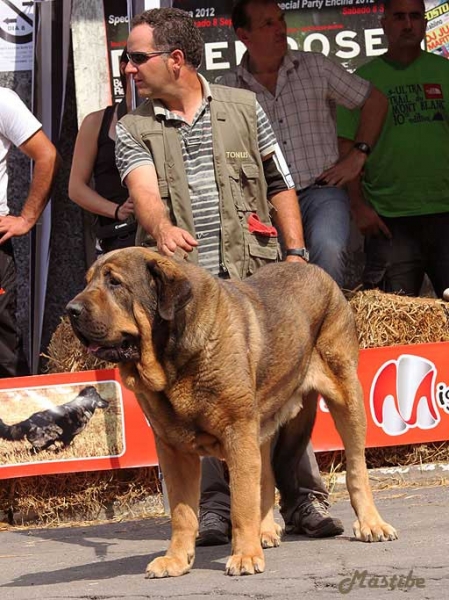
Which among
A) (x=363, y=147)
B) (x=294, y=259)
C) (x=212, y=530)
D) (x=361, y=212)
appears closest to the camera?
(x=212, y=530)

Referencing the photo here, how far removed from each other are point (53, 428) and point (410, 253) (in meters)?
2.87

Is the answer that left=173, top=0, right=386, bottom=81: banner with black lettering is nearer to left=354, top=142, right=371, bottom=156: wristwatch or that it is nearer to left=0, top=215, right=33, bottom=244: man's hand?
left=354, top=142, right=371, bottom=156: wristwatch

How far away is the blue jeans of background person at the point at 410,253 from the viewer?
8992mm

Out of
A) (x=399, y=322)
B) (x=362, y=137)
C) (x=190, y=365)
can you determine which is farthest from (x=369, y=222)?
(x=190, y=365)

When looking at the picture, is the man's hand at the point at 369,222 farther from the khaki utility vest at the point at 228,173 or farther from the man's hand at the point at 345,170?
the khaki utility vest at the point at 228,173

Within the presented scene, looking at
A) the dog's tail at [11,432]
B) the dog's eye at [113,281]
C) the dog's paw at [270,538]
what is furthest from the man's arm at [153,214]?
the dog's tail at [11,432]

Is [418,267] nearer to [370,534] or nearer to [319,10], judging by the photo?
[319,10]

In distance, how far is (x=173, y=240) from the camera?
226 inches

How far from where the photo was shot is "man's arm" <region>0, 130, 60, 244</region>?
8023 mm

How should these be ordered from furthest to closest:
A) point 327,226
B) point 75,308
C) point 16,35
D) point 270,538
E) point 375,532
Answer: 1. point 16,35
2. point 327,226
3. point 270,538
4. point 375,532
5. point 75,308

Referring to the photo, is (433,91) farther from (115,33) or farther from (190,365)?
(190,365)

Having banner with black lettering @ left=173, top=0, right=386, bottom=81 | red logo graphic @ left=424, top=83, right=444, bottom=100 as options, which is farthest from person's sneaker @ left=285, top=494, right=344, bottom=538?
banner with black lettering @ left=173, top=0, right=386, bottom=81

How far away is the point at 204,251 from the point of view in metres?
6.34

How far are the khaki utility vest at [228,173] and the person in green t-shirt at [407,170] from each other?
8.87 ft
